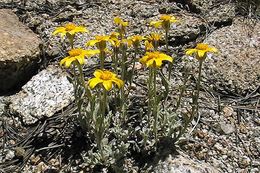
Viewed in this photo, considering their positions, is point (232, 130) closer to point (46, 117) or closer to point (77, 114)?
point (77, 114)

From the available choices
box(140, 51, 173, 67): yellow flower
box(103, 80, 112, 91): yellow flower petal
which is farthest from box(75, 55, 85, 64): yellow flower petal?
box(140, 51, 173, 67): yellow flower

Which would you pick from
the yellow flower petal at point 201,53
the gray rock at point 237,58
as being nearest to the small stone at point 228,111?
the gray rock at point 237,58

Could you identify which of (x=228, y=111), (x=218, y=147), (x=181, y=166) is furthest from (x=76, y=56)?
→ (x=228, y=111)

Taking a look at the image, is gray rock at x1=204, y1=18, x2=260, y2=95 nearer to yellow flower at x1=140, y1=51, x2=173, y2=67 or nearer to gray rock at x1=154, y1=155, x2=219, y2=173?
gray rock at x1=154, y1=155, x2=219, y2=173

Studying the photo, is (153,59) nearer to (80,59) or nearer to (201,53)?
(201,53)

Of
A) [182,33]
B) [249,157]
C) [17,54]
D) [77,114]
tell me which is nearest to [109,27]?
[182,33]

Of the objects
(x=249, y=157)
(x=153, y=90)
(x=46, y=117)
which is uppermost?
(x=153, y=90)
